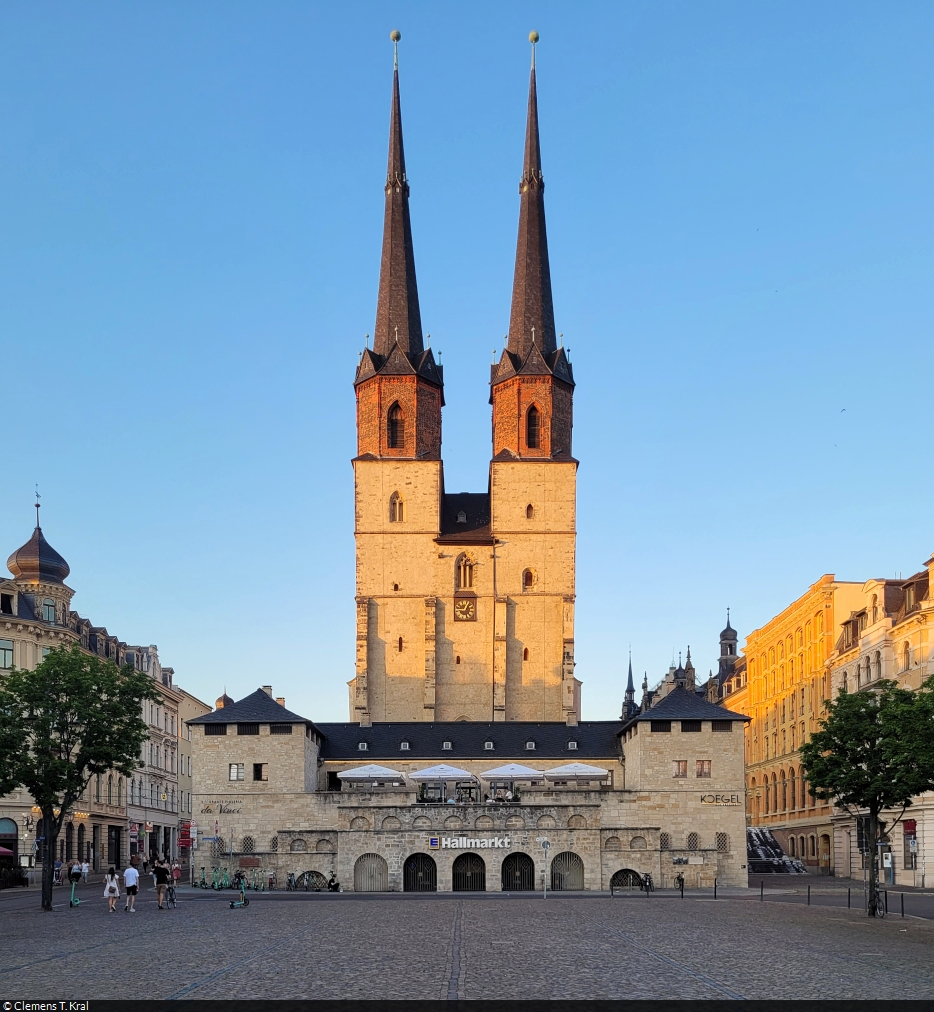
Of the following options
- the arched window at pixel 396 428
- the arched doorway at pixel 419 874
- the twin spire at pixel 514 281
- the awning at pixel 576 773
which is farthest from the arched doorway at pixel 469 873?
the twin spire at pixel 514 281

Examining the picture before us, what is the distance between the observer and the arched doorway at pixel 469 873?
222ft

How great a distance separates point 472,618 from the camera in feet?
310

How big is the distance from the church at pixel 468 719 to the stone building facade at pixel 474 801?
112mm

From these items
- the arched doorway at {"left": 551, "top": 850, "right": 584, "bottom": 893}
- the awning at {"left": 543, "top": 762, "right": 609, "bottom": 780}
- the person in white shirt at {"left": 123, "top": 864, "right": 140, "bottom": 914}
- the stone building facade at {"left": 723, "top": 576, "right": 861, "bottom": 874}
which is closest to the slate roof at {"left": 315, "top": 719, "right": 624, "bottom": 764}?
the awning at {"left": 543, "top": 762, "right": 609, "bottom": 780}

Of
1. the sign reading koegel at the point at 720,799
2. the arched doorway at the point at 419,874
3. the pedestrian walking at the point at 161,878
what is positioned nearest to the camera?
the pedestrian walking at the point at 161,878

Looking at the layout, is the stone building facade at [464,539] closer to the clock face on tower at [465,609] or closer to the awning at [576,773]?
the clock face on tower at [465,609]

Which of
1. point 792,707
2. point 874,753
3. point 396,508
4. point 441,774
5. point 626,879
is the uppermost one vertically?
point 396,508

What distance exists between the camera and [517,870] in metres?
68.2

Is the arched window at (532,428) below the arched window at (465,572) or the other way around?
the other way around

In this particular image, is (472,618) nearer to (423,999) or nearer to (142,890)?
(142,890)

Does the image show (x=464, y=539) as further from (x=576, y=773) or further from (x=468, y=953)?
(x=468, y=953)

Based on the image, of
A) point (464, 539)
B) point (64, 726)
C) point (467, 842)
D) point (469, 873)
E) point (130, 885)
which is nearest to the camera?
point (130, 885)

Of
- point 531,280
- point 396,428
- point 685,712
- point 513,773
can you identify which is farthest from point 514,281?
point 513,773

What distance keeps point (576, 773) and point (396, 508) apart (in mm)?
28334
